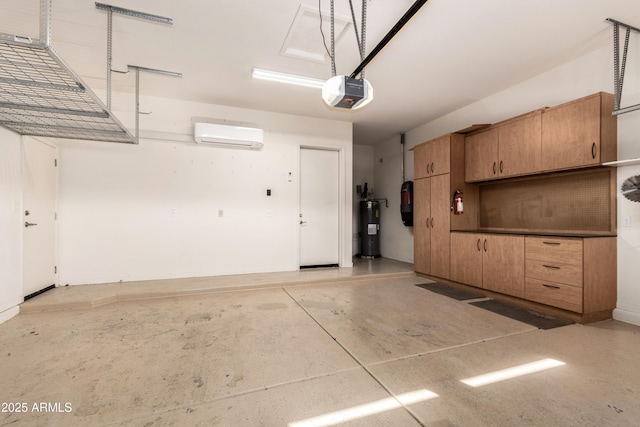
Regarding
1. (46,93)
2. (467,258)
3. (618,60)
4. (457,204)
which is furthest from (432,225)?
(46,93)

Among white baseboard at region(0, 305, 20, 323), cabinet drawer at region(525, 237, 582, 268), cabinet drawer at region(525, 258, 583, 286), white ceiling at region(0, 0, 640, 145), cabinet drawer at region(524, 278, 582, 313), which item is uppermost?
white ceiling at region(0, 0, 640, 145)

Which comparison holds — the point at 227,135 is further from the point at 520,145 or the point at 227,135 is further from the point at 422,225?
the point at 520,145

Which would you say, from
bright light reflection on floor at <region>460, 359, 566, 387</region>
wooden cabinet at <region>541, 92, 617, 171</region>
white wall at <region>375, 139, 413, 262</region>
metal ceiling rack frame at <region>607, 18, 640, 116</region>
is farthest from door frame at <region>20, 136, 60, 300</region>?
metal ceiling rack frame at <region>607, 18, 640, 116</region>

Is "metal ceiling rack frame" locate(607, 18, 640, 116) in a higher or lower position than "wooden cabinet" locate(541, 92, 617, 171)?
higher

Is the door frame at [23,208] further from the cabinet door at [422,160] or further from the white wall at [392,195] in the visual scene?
the white wall at [392,195]

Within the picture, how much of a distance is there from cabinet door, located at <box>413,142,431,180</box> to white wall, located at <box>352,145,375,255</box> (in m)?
2.30

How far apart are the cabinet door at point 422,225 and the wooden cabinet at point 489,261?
1.79 feet

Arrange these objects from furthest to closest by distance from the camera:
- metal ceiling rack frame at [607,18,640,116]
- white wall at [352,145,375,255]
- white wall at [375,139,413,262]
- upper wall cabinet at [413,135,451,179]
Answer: white wall at [352,145,375,255] < white wall at [375,139,413,262] < upper wall cabinet at [413,135,451,179] < metal ceiling rack frame at [607,18,640,116]

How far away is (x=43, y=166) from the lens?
3643mm

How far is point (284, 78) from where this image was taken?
142 inches

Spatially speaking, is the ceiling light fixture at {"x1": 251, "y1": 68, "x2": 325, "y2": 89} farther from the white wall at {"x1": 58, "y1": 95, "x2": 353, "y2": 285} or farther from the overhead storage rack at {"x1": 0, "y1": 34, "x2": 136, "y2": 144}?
the overhead storage rack at {"x1": 0, "y1": 34, "x2": 136, "y2": 144}

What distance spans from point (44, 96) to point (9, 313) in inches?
93.5

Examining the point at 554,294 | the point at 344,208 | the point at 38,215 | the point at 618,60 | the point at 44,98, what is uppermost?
the point at 618,60

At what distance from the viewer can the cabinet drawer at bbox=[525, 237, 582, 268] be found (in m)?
2.80
